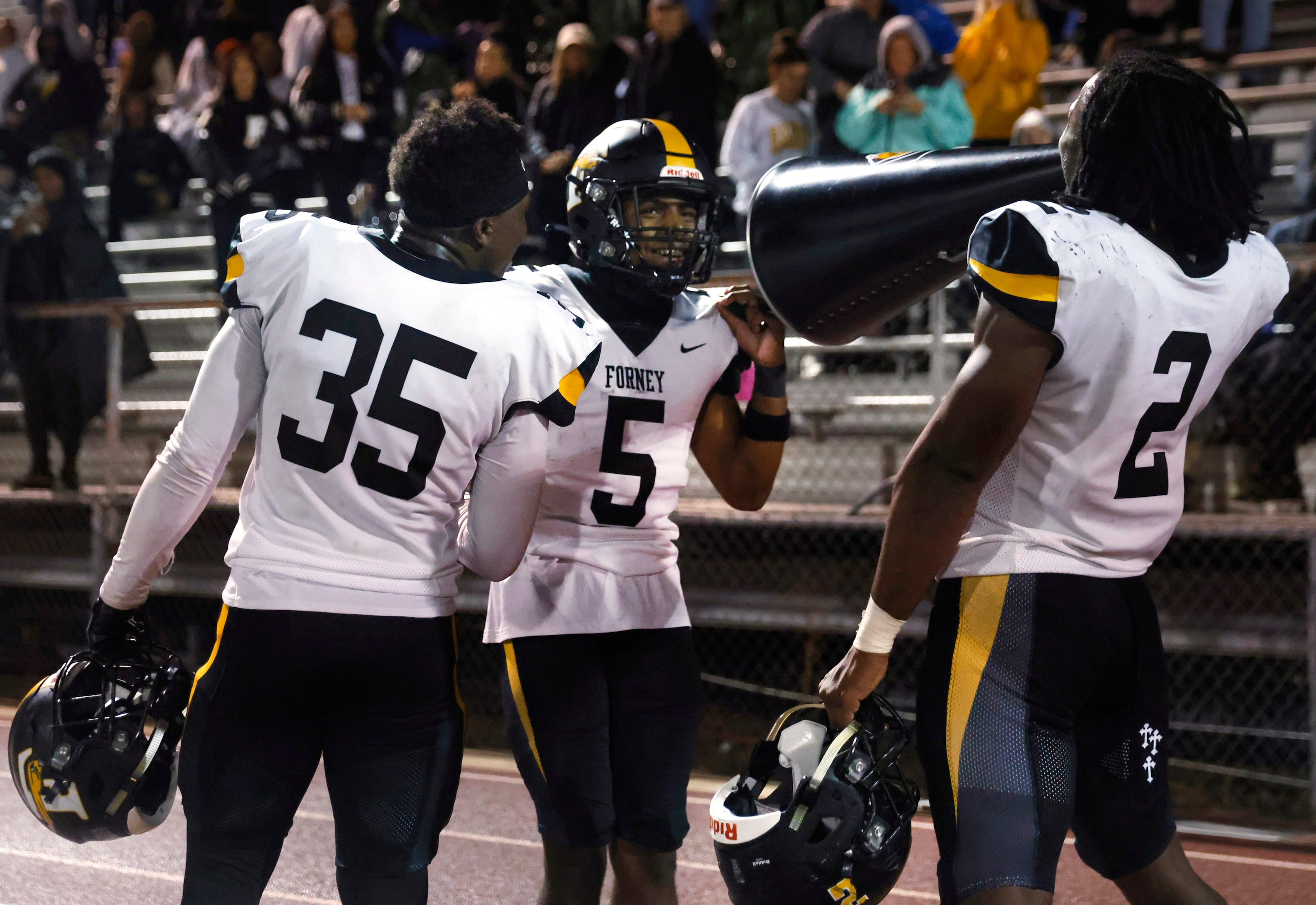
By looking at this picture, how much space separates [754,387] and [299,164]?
6762mm

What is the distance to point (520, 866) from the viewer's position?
4.64 meters

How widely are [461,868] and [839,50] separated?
5.00m

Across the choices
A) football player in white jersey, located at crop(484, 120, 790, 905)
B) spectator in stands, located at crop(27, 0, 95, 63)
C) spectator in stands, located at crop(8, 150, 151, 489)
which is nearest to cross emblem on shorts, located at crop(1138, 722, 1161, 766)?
football player in white jersey, located at crop(484, 120, 790, 905)

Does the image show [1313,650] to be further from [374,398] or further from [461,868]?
[374,398]

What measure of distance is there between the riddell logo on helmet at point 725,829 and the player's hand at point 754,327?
1142 mm

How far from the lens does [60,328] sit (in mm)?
7684

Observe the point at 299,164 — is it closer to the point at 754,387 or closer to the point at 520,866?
the point at 520,866

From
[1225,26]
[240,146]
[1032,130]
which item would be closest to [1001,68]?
[1032,130]

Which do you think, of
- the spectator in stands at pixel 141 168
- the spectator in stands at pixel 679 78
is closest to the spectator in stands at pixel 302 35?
the spectator in stands at pixel 141 168

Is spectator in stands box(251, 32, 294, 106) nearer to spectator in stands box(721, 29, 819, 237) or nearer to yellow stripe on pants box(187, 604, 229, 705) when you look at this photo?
spectator in stands box(721, 29, 819, 237)

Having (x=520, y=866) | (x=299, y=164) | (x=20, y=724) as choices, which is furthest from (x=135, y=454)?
(x=20, y=724)

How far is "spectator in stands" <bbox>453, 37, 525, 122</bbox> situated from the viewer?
324 inches

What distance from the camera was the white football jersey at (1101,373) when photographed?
2035 mm

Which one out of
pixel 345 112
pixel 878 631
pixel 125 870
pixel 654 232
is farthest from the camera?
pixel 345 112
